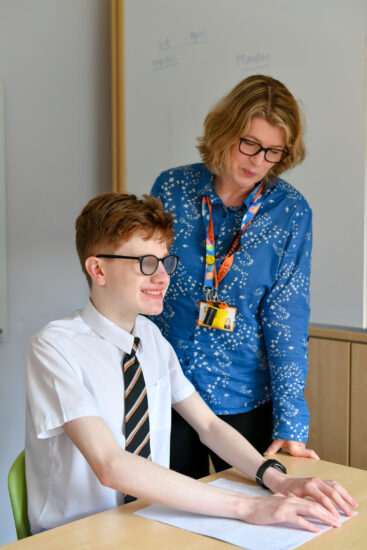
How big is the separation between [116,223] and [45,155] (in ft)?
5.94

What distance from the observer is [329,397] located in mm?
2287

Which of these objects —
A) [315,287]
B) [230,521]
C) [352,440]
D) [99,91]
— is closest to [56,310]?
[99,91]

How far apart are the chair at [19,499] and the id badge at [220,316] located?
625 millimetres

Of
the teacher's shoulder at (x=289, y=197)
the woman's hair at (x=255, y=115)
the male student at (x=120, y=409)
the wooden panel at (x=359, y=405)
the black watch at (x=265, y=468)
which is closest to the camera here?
the male student at (x=120, y=409)

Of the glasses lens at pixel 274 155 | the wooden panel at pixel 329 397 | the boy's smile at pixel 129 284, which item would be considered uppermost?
the glasses lens at pixel 274 155

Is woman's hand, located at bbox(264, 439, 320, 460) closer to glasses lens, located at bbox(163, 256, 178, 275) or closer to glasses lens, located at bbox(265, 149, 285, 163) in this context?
glasses lens, located at bbox(163, 256, 178, 275)

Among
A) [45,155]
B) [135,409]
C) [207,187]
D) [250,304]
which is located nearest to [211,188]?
[207,187]

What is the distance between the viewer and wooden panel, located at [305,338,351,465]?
2.24 meters

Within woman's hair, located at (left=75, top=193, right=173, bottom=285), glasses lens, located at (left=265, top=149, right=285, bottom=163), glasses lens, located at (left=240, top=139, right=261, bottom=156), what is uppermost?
glasses lens, located at (left=240, top=139, right=261, bottom=156)

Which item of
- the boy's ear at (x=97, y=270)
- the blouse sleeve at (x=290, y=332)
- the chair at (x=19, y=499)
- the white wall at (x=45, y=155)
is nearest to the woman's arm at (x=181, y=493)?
the chair at (x=19, y=499)

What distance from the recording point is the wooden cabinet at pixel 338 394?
2.20 meters

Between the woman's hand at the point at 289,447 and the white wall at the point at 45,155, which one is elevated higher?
the white wall at the point at 45,155

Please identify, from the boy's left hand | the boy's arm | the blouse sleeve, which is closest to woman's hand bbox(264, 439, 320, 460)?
the blouse sleeve

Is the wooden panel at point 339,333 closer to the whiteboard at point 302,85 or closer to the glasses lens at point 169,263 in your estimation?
the whiteboard at point 302,85
